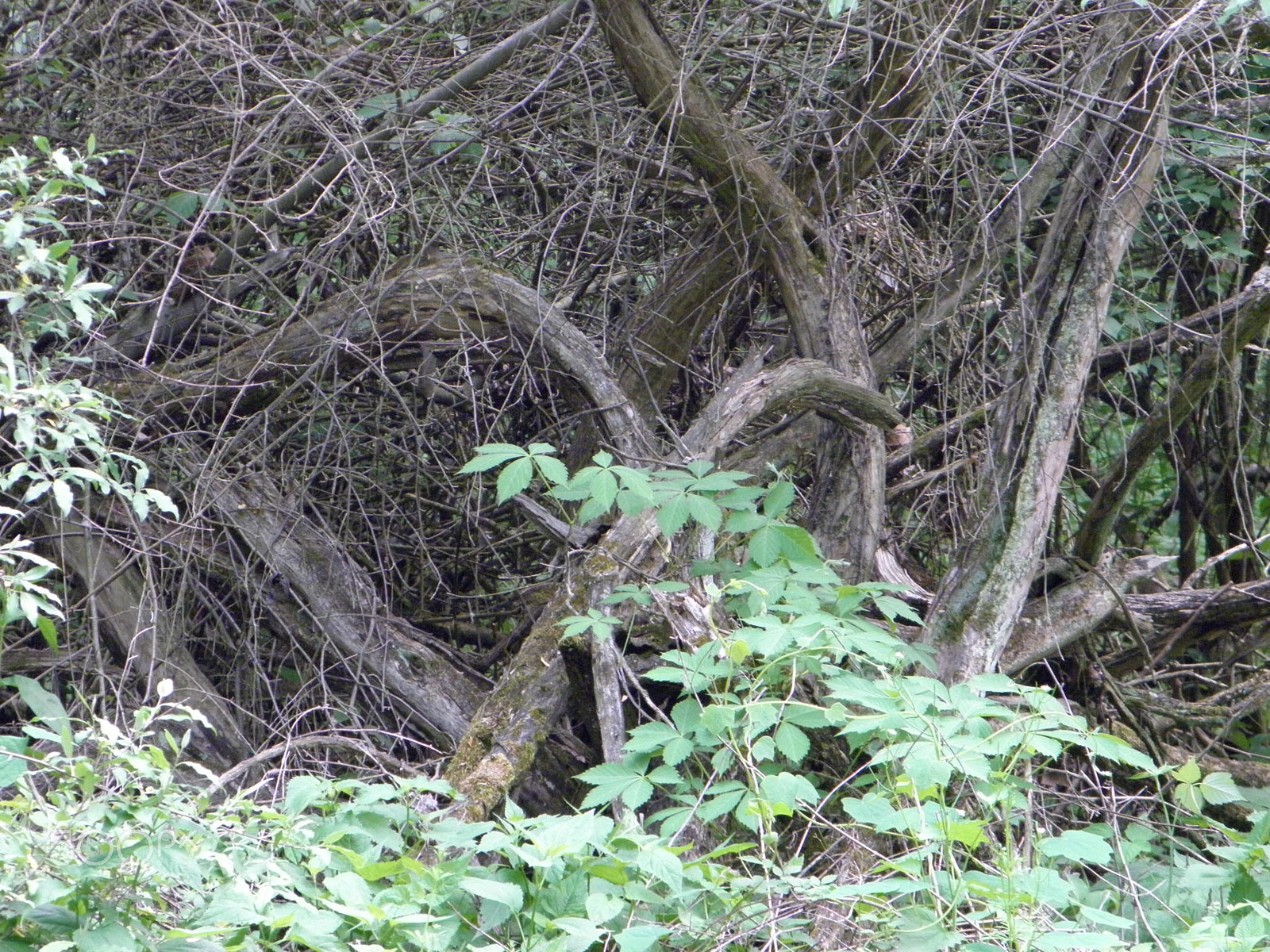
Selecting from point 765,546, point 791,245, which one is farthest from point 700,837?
point 791,245

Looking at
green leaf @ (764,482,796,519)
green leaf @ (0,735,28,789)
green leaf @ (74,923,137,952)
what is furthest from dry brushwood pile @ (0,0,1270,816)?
green leaf @ (74,923,137,952)

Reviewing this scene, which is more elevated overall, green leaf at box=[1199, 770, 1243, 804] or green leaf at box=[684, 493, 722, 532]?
green leaf at box=[684, 493, 722, 532]

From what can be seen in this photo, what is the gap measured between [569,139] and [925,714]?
238 centimetres

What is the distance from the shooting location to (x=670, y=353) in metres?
3.99

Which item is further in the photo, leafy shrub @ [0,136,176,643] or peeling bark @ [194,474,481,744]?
peeling bark @ [194,474,481,744]

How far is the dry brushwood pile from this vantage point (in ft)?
11.3

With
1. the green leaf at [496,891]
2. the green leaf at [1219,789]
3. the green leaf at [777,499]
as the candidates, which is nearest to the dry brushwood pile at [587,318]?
the green leaf at [777,499]

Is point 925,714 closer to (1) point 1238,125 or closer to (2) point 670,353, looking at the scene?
(2) point 670,353

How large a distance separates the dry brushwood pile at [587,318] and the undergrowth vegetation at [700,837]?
0.62 meters

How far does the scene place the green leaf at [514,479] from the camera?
2.62m

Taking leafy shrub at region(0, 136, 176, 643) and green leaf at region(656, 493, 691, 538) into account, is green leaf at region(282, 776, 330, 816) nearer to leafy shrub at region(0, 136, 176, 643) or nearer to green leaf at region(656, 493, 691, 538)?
leafy shrub at region(0, 136, 176, 643)

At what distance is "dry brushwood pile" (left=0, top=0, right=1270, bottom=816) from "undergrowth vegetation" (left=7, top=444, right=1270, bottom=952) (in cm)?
62

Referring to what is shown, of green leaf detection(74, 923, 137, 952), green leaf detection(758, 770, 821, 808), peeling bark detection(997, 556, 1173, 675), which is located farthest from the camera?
peeling bark detection(997, 556, 1173, 675)

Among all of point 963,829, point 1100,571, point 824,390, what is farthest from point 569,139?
point 963,829
